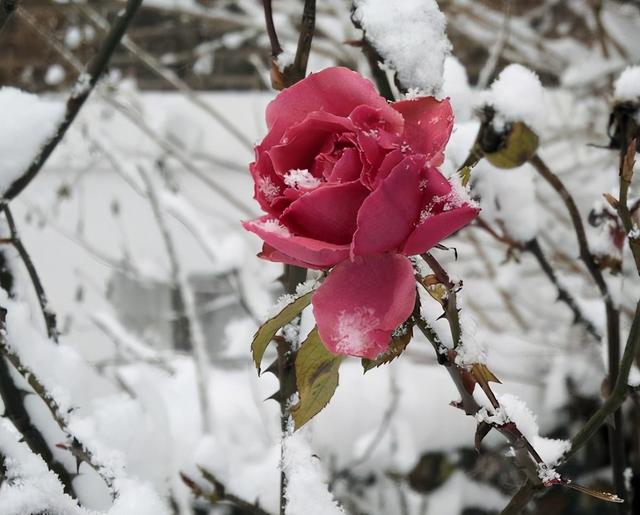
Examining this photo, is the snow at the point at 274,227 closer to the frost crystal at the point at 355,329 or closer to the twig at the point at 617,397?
the frost crystal at the point at 355,329

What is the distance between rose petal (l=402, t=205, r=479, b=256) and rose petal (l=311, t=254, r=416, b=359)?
1cm

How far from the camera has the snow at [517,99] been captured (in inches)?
19.9

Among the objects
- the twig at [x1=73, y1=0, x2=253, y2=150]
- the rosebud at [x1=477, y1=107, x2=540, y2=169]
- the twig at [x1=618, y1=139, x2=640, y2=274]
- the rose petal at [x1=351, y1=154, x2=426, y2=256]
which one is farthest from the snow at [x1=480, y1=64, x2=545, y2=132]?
the twig at [x1=73, y1=0, x2=253, y2=150]

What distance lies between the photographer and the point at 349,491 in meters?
1.49

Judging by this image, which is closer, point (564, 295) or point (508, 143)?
point (508, 143)

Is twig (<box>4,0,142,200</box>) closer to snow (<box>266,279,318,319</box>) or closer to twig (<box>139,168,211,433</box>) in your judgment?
snow (<box>266,279,318,319</box>)

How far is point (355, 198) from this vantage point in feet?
0.93

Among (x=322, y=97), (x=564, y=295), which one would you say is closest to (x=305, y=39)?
(x=322, y=97)

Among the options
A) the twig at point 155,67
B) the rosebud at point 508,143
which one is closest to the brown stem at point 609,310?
the rosebud at point 508,143

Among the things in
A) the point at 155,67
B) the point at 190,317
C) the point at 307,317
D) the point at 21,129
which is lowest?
the point at 307,317

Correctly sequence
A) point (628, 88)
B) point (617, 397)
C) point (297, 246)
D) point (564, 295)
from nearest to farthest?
point (297, 246), point (617, 397), point (628, 88), point (564, 295)

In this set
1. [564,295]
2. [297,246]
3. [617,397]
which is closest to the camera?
[297,246]

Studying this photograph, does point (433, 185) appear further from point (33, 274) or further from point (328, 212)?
point (33, 274)

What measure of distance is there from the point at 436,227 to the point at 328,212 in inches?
1.8
